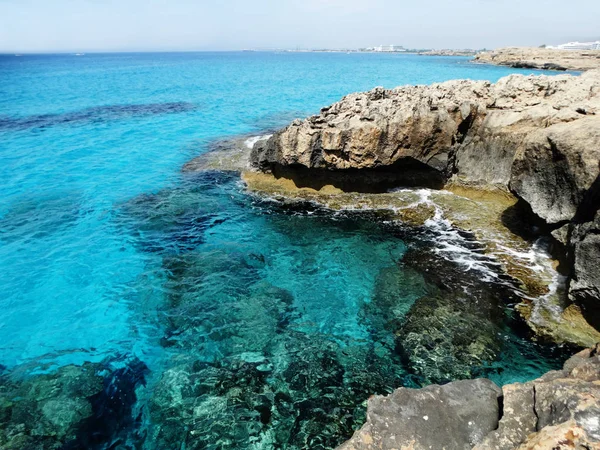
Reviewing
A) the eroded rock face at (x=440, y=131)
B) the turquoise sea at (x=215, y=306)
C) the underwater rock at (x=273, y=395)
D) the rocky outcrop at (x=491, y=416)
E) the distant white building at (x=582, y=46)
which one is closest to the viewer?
the rocky outcrop at (x=491, y=416)

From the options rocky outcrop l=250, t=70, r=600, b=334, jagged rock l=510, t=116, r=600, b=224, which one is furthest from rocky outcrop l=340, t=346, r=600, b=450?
rocky outcrop l=250, t=70, r=600, b=334

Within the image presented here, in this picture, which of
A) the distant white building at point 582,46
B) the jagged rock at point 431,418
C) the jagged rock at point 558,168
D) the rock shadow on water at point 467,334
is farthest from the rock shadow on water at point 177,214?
the distant white building at point 582,46

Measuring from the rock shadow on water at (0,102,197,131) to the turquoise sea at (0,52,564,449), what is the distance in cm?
1412

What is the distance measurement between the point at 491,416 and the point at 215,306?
7.75m

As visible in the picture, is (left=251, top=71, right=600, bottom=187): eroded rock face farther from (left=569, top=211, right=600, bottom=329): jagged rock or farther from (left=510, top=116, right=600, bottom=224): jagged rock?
(left=569, top=211, right=600, bottom=329): jagged rock

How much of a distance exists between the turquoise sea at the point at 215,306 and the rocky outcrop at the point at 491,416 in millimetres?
2496

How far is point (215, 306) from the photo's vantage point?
10938 millimetres

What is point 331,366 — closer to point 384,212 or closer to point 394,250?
point 394,250

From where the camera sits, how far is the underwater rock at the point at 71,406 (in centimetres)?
745

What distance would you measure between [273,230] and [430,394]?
1042cm

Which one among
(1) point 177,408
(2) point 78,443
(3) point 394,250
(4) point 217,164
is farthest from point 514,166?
(4) point 217,164

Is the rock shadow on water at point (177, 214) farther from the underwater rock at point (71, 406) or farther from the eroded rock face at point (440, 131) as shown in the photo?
the underwater rock at point (71, 406)

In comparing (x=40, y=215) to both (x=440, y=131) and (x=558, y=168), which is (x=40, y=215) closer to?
(x=440, y=131)

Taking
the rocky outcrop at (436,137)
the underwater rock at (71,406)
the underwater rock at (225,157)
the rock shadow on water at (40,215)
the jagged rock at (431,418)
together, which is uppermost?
the rocky outcrop at (436,137)
